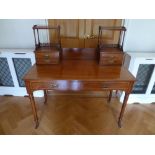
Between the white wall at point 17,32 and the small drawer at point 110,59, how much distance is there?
84cm

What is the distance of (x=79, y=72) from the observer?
1421 mm

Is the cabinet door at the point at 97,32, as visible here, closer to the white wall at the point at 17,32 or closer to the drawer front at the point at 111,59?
the drawer front at the point at 111,59

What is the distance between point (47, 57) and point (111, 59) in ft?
2.36

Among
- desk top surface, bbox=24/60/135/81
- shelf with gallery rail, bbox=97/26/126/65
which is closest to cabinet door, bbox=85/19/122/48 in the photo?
shelf with gallery rail, bbox=97/26/126/65

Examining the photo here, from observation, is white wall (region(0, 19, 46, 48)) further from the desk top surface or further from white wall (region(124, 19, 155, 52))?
white wall (region(124, 19, 155, 52))

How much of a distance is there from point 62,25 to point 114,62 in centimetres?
79

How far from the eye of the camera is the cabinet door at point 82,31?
1687 millimetres

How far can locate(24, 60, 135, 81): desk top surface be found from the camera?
4.34 feet

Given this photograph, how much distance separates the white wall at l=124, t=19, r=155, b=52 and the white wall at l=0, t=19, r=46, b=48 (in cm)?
109

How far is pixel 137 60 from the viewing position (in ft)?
5.67

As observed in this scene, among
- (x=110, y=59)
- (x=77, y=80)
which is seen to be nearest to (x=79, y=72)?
(x=77, y=80)

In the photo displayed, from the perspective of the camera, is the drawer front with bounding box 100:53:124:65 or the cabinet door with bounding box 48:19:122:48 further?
the cabinet door with bounding box 48:19:122:48

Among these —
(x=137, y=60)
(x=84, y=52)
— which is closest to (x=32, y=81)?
(x=84, y=52)
